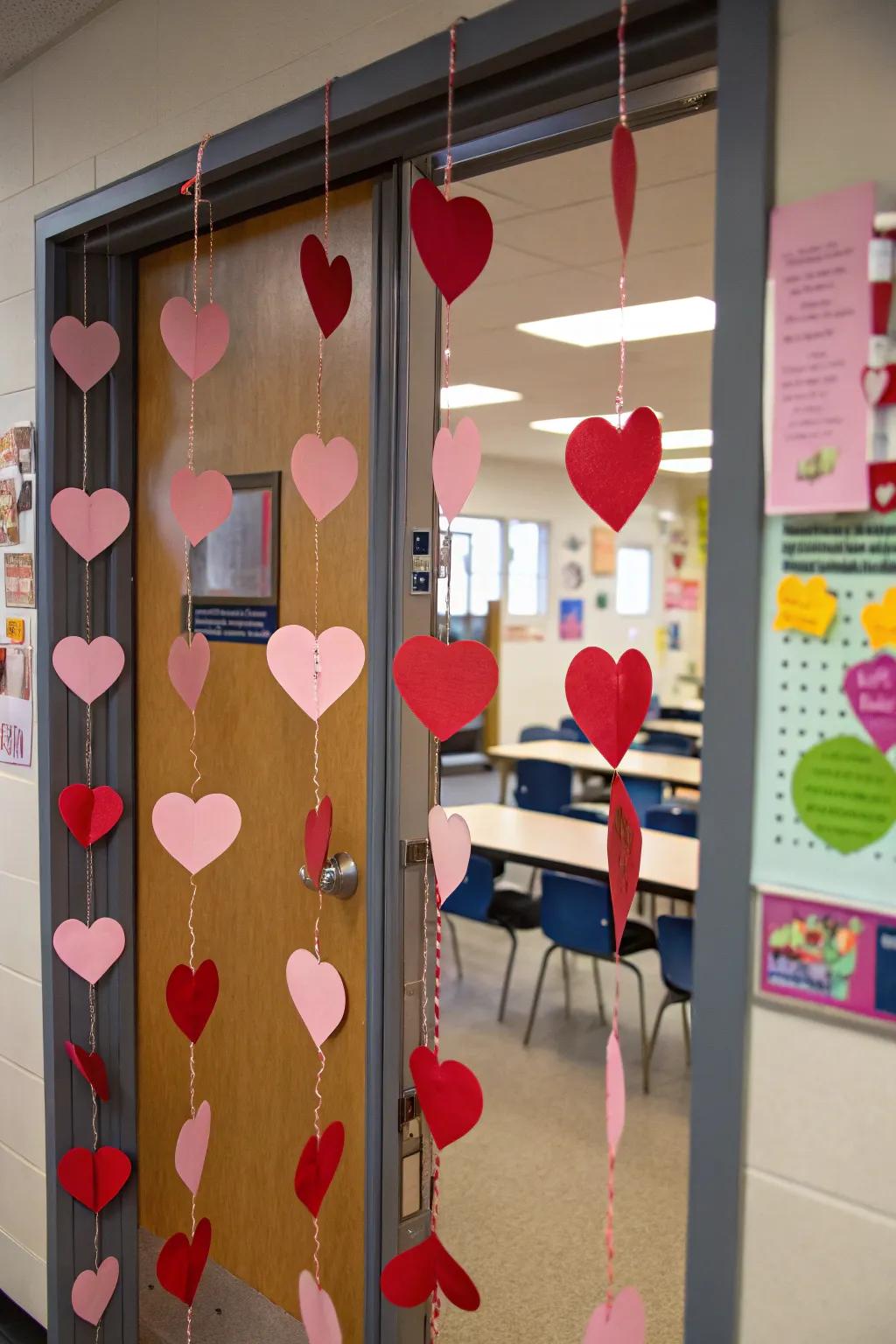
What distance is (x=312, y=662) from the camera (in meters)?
1.68

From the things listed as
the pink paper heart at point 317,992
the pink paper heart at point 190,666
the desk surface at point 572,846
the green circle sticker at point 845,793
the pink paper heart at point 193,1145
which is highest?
Answer: the pink paper heart at point 190,666

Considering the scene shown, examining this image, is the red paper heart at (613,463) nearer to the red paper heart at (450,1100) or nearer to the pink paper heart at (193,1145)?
the red paper heart at (450,1100)

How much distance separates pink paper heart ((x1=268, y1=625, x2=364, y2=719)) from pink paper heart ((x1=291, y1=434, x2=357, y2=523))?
185mm

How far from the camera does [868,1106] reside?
3.49 ft

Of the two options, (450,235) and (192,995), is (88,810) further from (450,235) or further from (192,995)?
(450,235)

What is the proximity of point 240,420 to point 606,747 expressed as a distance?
1.16m

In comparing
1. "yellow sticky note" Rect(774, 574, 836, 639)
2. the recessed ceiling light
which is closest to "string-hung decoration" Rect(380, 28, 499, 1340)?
"yellow sticky note" Rect(774, 574, 836, 639)

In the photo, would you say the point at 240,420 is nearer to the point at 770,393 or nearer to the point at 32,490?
the point at 32,490

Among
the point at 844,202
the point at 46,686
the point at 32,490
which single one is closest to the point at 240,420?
the point at 32,490

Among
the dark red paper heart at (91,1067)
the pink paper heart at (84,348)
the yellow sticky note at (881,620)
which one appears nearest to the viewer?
the yellow sticky note at (881,620)

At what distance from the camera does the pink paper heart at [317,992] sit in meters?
1.76

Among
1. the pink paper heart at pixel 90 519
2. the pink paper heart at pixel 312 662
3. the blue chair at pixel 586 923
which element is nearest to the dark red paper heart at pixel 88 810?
the pink paper heart at pixel 90 519

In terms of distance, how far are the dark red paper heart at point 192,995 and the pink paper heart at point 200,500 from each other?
0.77 m

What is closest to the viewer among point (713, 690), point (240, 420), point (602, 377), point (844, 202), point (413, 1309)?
point (844, 202)
